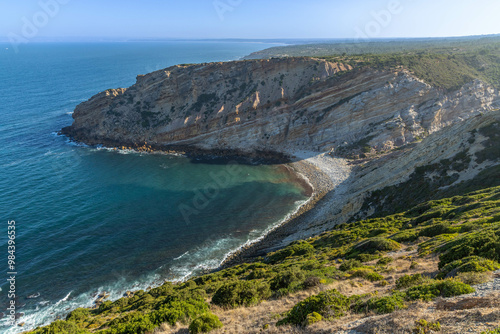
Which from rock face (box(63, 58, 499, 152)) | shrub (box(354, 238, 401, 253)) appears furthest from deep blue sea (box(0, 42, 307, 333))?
shrub (box(354, 238, 401, 253))

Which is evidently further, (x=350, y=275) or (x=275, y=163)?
(x=275, y=163)

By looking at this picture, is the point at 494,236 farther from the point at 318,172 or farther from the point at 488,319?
the point at 318,172

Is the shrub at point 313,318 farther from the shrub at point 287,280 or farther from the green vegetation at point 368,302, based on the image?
the shrub at point 287,280

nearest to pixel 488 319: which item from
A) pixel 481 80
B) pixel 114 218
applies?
pixel 114 218

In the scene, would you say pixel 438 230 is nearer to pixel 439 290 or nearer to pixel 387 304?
pixel 439 290

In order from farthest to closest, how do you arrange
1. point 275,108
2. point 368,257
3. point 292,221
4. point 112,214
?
point 275,108 < point 112,214 < point 292,221 < point 368,257

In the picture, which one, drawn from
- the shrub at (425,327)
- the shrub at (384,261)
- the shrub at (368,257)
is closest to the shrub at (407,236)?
the shrub at (368,257)

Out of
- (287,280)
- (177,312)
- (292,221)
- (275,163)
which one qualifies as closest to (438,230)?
(287,280)
